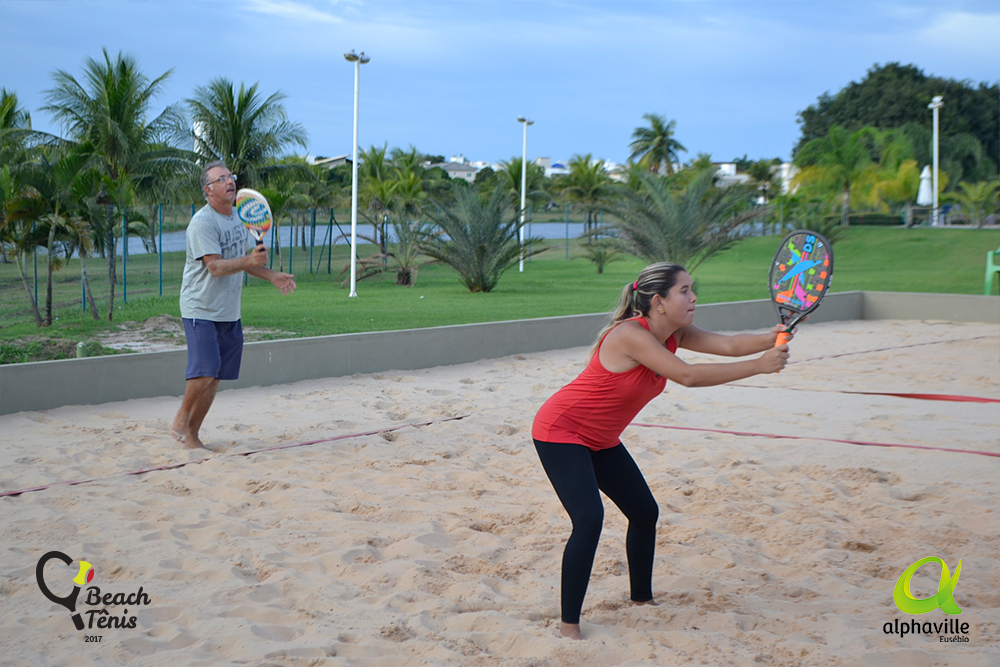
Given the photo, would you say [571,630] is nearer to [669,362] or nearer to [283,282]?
[669,362]

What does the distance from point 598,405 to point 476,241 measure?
568 inches

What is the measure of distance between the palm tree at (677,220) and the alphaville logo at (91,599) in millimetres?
14078

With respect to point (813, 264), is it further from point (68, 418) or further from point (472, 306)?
point (472, 306)

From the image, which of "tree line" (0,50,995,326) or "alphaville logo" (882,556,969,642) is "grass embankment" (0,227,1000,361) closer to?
"tree line" (0,50,995,326)

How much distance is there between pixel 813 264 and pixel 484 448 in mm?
Result: 2966

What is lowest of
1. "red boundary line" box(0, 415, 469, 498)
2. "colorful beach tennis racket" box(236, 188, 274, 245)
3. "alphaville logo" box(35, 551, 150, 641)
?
"alphaville logo" box(35, 551, 150, 641)

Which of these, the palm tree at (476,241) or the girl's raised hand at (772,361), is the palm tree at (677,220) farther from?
the girl's raised hand at (772,361)

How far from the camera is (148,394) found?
23.3 ft

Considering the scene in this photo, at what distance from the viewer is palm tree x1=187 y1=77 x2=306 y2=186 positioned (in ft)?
77.3

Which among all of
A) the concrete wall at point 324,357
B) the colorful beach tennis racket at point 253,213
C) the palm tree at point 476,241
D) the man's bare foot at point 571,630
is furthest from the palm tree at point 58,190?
the man's bare foot at point 571,630

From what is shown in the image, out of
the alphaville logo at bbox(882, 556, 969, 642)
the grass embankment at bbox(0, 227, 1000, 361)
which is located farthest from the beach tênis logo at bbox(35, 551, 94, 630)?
the grass embankment at bbox(0, 227, 1000, 361)

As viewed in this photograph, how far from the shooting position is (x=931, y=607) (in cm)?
319

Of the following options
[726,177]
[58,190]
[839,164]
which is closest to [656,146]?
[726,177]

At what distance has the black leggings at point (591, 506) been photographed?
111 inches
